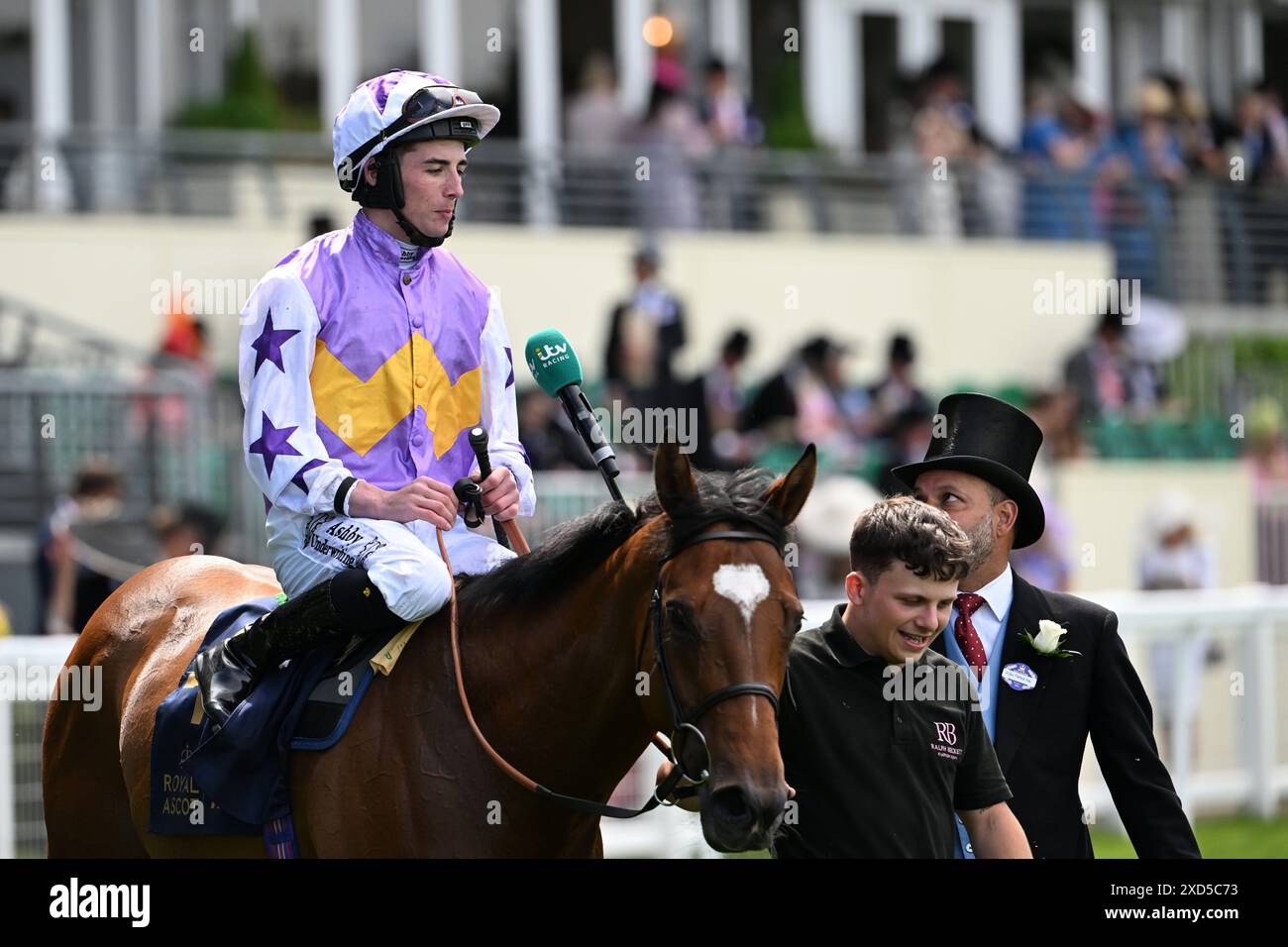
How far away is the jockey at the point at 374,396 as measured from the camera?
4320 millimetres

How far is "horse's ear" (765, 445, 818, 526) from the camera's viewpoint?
3.95 meters

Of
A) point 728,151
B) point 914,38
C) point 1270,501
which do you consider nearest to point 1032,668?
point 1270,501

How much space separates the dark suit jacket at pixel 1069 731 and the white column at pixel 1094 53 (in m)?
16.6

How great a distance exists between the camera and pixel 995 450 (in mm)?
4473

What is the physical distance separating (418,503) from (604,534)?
16.3 inches

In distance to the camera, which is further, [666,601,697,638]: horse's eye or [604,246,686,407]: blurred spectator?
[604,246,686,407]: blurred spectator

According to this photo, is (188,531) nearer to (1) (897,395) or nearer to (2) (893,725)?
(1) (897,395)

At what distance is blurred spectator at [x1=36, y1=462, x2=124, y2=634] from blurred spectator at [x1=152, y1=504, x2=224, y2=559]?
0.31 metres

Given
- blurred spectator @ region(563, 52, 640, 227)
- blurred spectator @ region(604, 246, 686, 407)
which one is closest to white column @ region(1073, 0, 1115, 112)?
blurred spectator @ region(563, 52, 640, 227)

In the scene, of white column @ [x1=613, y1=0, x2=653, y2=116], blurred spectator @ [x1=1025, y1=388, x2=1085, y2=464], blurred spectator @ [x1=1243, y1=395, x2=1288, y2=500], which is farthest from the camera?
white column @ [x1=613, y1=0, x2=653, y2=116]

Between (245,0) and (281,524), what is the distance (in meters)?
12.5

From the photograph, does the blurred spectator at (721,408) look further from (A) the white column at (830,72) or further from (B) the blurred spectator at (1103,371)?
(A) the white column at (830,72)

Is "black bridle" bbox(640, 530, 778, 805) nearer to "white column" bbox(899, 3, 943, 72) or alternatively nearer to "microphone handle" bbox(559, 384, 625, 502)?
"microphone handle" bbox(559, 384, 625, 502)
